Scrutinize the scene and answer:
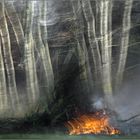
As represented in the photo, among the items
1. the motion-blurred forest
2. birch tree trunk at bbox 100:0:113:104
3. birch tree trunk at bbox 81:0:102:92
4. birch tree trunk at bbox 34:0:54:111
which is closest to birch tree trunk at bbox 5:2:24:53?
the motion-blurred forest

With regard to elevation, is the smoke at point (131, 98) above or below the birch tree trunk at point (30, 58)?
below

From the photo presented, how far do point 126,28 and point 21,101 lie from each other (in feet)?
7.28

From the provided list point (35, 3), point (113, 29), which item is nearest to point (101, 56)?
point (113, 29)

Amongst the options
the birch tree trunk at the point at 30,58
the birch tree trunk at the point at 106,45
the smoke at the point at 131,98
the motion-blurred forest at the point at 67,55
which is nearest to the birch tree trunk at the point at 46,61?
the motion-blurred forest at the point at 67,55

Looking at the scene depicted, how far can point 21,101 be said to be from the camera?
51.6 feet

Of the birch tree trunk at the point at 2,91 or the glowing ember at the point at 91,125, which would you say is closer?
the glowing ember at the point at 91,125

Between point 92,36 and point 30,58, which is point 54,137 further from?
point 92,36

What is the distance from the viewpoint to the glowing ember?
15.5 meters

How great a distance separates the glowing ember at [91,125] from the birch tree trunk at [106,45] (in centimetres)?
34

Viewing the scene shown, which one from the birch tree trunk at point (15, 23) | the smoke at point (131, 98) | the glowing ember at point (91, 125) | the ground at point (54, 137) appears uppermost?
the birch tree trunk at point (15, 23)

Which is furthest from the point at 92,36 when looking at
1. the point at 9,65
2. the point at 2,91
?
the point at 2,91

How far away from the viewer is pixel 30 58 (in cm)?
1568

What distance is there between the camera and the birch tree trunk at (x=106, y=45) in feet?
51.2

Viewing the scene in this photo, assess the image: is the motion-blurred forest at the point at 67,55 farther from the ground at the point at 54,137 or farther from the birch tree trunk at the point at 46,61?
the ground at the point at 54,137
